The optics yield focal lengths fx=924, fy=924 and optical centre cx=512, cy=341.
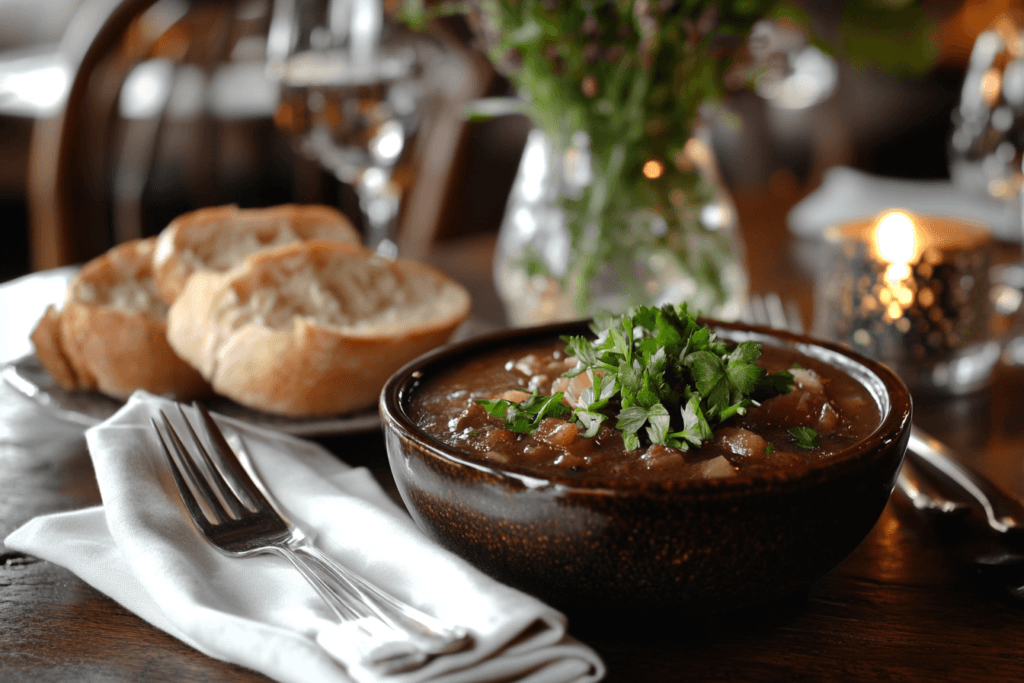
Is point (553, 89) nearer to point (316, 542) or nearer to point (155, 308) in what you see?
point (155, 308)

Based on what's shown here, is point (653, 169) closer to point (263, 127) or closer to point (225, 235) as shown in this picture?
point (225, 235)

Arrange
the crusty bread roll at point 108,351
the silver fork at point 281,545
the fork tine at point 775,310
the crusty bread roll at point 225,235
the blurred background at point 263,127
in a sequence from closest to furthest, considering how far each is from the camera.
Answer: the silver fork at point 281,545, the crusty bread roll at point 108,351, the crusty bread roll at point 225,235, the fork tine at point 775,310, the blurred background at point 263,127

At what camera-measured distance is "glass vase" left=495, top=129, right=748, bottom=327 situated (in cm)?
205

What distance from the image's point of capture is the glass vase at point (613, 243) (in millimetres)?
2053

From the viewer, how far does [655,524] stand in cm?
94

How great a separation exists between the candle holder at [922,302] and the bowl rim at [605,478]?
543mm

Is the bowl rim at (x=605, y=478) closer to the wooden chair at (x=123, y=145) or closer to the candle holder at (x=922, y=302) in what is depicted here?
the candle holder at (x=922, y=302)

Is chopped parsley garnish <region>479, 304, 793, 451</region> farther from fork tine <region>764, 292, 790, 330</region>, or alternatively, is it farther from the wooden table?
fork tine <region>764, 292, 790, 330</region>

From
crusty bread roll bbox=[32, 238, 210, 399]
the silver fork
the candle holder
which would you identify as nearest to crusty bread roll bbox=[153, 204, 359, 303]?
crusty bread roll bbox=[32, 238, 210, 399]

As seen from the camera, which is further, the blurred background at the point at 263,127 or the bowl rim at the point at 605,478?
the blurred background at the point at 263,127

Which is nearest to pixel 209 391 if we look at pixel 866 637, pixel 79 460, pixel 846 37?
pixel 79 460

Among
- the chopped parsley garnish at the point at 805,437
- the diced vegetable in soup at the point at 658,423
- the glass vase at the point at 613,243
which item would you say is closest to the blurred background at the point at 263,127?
the glass vase at the point at 613,243

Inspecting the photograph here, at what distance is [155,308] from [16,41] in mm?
6610

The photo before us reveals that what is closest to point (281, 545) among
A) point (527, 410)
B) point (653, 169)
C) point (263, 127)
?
point (527, 410)
